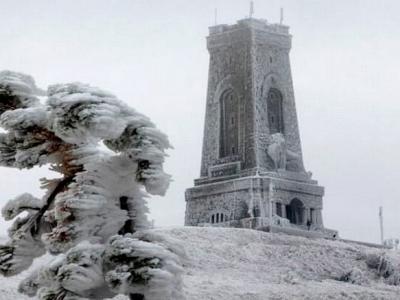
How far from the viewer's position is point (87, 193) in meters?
5.69

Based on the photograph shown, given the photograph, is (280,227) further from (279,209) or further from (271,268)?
(271,268)

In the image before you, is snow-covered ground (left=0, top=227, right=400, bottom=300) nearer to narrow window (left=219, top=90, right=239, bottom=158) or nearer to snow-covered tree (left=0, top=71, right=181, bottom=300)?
narrow window (left=219, top=90, right=239, bottom=158)

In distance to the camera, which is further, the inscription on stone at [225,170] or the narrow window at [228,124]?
the narrow window at [228,124]

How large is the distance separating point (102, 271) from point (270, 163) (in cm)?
3915

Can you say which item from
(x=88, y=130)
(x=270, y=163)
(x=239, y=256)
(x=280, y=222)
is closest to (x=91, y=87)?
(x=88, y=130)

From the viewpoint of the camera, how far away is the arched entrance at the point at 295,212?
44.5 metres

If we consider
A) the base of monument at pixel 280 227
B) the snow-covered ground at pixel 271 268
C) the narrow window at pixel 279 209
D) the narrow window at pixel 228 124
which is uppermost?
the narrow window at pixel 228 124

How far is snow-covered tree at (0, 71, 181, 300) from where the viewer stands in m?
5.45

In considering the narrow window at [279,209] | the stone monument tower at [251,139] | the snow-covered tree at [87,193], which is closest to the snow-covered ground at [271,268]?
the narrow window at [279,209]

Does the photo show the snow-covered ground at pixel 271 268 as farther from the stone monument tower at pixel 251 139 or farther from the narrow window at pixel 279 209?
the stone monument tower at pixel 251 139

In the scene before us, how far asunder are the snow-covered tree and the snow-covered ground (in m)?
13.4

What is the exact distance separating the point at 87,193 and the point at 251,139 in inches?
1543

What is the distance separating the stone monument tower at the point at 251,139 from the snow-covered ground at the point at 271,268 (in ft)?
25.4

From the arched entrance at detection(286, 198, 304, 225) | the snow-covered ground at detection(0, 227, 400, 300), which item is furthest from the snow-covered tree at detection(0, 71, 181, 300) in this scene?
the arched entrance at detection(286, 198, 304, 225)
